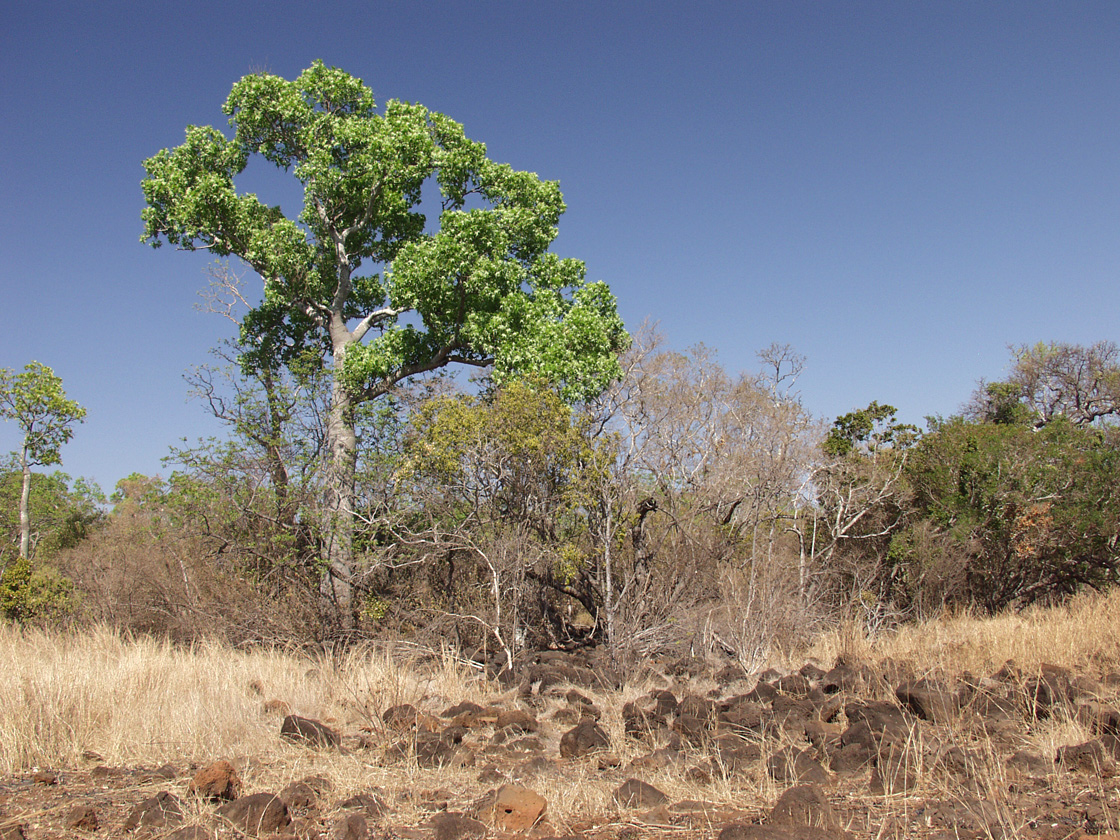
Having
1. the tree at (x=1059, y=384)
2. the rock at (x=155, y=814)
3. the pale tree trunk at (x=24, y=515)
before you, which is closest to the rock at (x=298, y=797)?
the rock at (x=155, y=814)

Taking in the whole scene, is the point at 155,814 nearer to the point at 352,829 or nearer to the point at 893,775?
the point at 352,829

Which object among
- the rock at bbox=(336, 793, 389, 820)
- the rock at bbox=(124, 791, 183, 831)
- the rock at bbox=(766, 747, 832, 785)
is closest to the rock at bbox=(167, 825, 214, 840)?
the rock at bbox=(124, 791, 183, 831)

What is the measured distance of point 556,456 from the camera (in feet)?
37.2

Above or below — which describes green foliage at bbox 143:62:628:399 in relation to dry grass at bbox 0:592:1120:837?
above

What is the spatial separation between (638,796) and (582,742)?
4.98 ft

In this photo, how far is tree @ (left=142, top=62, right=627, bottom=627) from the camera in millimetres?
14242

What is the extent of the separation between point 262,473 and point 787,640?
29.2 feet

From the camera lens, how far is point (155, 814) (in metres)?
4.54

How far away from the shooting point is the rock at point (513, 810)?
4.50 metres

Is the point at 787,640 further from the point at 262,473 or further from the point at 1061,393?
the point at 1061,393

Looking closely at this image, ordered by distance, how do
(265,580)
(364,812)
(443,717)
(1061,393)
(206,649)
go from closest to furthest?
(364,812) → (443,717) → (206,649) → (265,580) → (1061,393)

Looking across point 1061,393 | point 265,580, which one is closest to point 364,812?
point 265,580

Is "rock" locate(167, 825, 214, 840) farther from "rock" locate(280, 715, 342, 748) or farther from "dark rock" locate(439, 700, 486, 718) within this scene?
"dark rock" locate(439, 700, 486, 718)

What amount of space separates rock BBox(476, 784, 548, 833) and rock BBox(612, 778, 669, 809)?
0.53m
